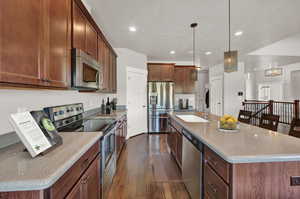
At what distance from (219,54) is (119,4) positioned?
13.5ft

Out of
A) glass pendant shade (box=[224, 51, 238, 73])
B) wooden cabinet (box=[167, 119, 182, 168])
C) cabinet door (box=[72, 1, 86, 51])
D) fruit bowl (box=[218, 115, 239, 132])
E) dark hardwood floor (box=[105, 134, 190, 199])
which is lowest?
dark hardwood floor (box=[105, 134, 190, 199])

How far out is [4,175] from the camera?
2.56 feet

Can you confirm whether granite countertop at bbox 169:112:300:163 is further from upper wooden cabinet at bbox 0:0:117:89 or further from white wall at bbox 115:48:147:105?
white wall at bbox 115:48:147:105

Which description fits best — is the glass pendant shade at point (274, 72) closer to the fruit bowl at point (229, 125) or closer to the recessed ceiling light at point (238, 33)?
the recessed ceiling light at point (238, 33)

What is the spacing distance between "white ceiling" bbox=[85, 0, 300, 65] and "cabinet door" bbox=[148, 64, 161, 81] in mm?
1128

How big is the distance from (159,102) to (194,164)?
11.7 feet

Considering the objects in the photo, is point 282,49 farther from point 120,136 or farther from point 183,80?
point 120,136

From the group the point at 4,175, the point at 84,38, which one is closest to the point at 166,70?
the point at 84,38

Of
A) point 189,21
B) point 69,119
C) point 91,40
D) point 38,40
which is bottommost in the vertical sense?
point 69,119

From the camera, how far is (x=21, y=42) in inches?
39.6

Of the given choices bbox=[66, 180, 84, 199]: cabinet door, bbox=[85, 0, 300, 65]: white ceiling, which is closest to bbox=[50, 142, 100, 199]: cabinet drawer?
bbox=[66, 180, 84, 199]: cabinet door

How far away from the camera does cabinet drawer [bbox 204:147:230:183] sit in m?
1.15

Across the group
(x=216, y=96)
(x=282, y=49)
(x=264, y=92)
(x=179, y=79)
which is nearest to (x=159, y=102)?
(x=179, y=79)

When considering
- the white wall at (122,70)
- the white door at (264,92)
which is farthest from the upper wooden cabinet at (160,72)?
the white door at (264,92)
